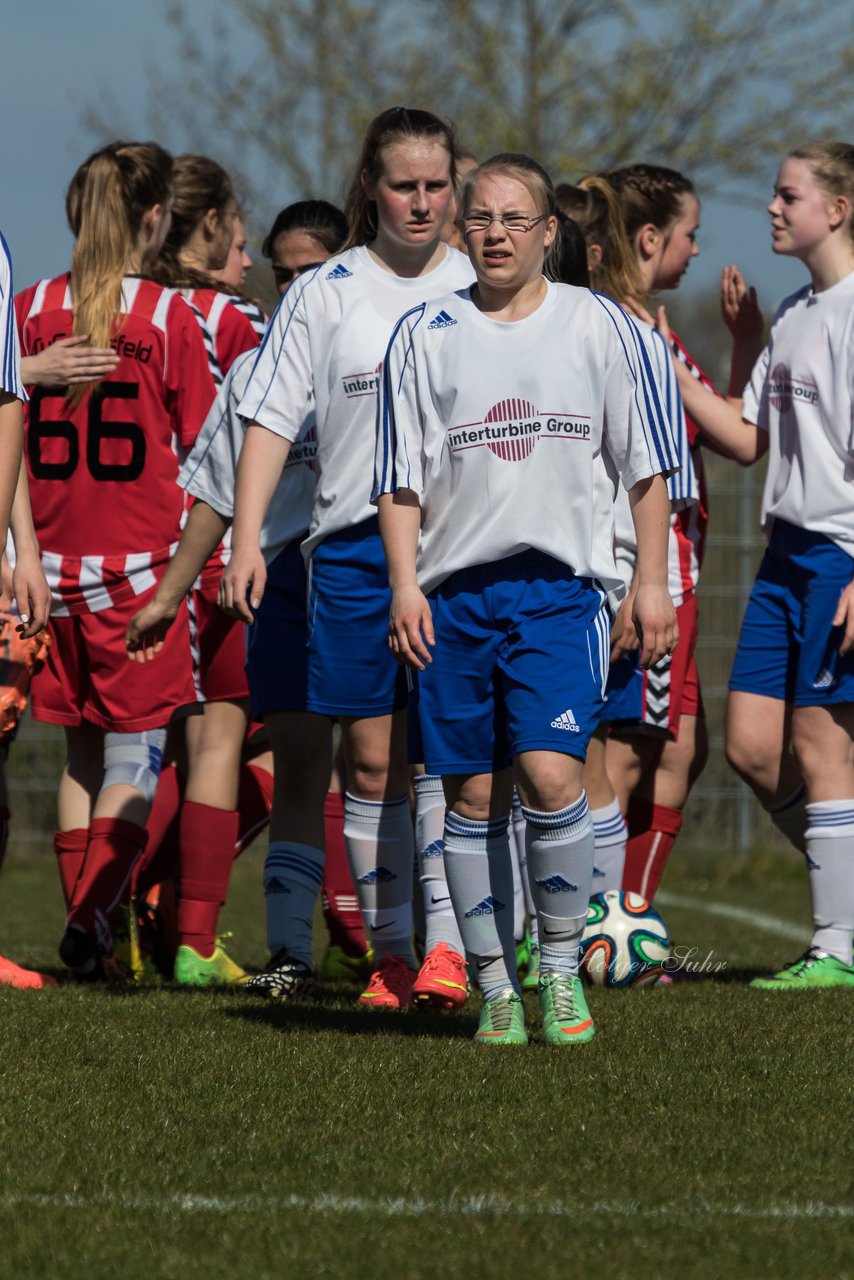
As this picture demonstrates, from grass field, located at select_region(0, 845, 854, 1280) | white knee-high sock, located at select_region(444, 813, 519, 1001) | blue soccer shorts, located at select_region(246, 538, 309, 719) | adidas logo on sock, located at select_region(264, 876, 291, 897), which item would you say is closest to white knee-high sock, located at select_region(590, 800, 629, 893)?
grass field, located at select_region(0, 845, 854, 1280)

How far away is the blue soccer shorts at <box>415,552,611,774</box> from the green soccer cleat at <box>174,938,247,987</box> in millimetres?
1771

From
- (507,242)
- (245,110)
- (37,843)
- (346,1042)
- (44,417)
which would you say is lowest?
(37,843)

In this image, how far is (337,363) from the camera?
540cm

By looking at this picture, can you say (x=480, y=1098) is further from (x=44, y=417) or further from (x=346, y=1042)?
(x=44, y=417)

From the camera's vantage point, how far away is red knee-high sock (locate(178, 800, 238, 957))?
6.15m

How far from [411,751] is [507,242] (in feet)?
4.03

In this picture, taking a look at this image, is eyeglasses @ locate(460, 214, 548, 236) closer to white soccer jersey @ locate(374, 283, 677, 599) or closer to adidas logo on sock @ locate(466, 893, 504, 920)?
white soccer jersey @ locate(374, 283, 677, 599)

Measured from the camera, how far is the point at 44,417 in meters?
6.14

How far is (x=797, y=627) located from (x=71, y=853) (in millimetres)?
2418

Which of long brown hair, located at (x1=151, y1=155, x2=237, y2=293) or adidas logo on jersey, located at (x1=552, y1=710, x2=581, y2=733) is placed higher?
long brown hair, located at (x1=151, y1=155, x2=237, y2=293)

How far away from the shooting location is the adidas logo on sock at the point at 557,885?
15.3 ft

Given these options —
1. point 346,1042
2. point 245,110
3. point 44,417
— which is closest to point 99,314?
point 44,417

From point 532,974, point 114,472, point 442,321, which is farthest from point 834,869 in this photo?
point 114,472

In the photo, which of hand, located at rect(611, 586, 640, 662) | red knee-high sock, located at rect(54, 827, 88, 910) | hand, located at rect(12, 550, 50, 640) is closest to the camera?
hand, located at rect(12, 550, 50, 640)
